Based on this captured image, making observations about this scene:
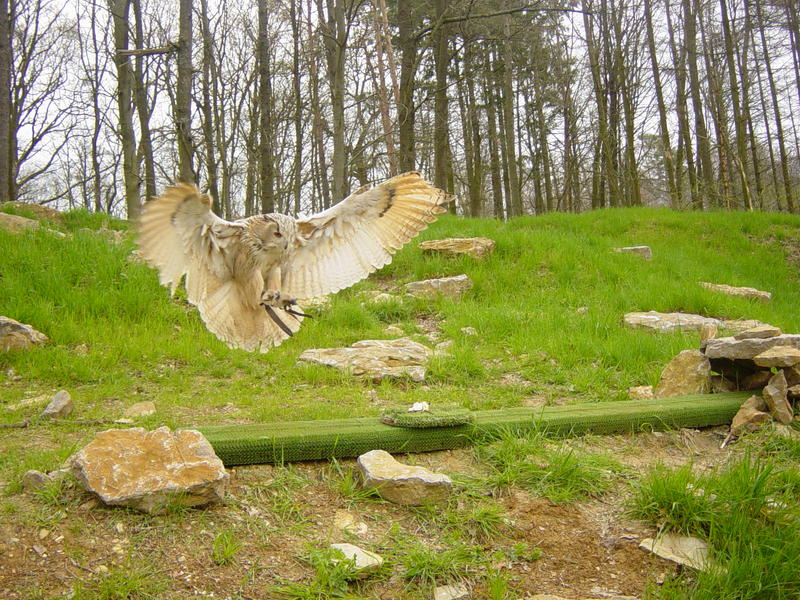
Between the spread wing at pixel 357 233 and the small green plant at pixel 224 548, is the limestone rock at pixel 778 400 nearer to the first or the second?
the spread wing at pixel 357 233

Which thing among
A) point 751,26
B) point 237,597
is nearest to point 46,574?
point 237,597

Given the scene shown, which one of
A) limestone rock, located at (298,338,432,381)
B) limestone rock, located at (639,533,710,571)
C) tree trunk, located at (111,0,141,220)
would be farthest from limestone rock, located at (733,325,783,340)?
tree trunk, located at (111,0,141,220)

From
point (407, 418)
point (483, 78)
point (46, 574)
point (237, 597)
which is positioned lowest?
point (237, 597)

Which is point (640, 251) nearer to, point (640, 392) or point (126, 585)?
point (640, 392)

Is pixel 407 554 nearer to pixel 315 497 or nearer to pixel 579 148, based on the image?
pixel 315 497

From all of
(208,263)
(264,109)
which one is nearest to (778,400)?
(208,263)

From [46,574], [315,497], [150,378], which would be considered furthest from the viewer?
[150,378]

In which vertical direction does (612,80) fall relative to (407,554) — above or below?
above

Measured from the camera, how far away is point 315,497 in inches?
131

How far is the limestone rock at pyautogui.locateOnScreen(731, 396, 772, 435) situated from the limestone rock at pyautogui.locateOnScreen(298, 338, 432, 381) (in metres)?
2.58

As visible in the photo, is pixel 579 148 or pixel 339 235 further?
pixel 579 148

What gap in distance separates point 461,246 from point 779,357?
16.6ft

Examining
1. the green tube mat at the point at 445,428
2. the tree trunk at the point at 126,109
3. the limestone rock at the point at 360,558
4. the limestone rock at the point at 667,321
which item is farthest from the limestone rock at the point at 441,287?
the tree trunk at the point at 126,109

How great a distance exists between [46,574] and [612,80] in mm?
16930
